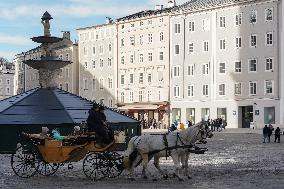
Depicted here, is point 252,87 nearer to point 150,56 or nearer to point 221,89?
point 221,89

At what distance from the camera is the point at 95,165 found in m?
18.0

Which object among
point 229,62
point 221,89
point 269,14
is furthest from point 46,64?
point 221,89

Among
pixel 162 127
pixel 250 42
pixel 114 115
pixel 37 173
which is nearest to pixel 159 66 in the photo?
pixel 162 127

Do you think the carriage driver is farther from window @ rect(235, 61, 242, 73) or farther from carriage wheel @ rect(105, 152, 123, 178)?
window @ rect(235, 61, 242, 73)

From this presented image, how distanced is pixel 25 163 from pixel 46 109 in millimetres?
12508

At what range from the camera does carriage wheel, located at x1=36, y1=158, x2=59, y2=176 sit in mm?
19086

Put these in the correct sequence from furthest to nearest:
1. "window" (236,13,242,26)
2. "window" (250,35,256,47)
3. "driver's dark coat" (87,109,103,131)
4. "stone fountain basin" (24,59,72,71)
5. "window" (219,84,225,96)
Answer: "window" (219,84,225,96) → "window" (236,13,242,26) → "window" (250,35,256,47) → "stone fountain basin" (24,59,72,71) → "driver's dark coat" (87,109,103,131)

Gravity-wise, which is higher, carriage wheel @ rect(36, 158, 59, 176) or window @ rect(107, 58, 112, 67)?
window @ rect(107, 58, 112, 67)

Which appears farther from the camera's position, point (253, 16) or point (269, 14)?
point (253, 16)

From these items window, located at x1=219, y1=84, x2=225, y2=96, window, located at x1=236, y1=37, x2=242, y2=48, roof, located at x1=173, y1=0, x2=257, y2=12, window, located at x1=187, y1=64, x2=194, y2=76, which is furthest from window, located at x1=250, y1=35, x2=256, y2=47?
window, located at x1=187, y1=64, x2=194, y2=76

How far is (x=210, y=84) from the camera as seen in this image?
7825 cm

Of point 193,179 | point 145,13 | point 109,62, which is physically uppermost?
point 145,13

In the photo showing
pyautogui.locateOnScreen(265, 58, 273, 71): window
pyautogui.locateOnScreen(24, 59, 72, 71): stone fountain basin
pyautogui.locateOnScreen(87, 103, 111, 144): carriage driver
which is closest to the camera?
pyautogui.locateOnScreen(87, 103, 111, 144): carriage driver

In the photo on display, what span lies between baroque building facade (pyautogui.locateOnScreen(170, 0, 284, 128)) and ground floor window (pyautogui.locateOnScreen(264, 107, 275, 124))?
0.07 ft
